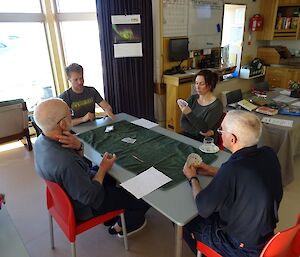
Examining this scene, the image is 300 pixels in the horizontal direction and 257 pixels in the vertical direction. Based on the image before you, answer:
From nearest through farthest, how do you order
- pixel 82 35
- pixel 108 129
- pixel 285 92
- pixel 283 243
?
pixel 283 243 → pixel 108 129 → pixel 285 92 → pixel 82 35

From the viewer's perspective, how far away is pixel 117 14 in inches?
136

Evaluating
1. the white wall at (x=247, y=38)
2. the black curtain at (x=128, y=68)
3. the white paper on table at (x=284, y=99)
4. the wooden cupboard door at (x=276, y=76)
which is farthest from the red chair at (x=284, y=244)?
the wooden cupboard door at (x=276, y=76)

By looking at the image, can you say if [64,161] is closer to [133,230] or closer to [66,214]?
[66,214]

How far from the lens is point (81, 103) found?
2537 mm

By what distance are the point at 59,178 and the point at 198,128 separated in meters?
1.37

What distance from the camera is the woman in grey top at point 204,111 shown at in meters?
2.29

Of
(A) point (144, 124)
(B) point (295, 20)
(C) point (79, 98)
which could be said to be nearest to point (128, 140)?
(A) point (144, 124)

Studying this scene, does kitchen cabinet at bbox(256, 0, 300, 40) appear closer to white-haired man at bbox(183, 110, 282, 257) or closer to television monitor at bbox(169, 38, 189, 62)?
television monitor at bbox(169, 38, 189, 62)

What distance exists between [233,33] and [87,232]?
491 centimetres

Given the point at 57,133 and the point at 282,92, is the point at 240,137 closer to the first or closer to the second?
the point at 57,133

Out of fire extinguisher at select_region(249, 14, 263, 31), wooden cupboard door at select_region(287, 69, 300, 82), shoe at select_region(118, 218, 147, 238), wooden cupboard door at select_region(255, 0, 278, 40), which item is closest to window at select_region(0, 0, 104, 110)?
shoe at select_region(118, 218, 147, 238)

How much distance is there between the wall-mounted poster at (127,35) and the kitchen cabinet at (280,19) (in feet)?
10.7

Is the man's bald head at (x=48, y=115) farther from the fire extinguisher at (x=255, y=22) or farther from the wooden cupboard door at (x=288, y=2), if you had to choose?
the wooden cupboard door at (x=288, y=2)

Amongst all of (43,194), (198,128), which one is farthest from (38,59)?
(198,128)
